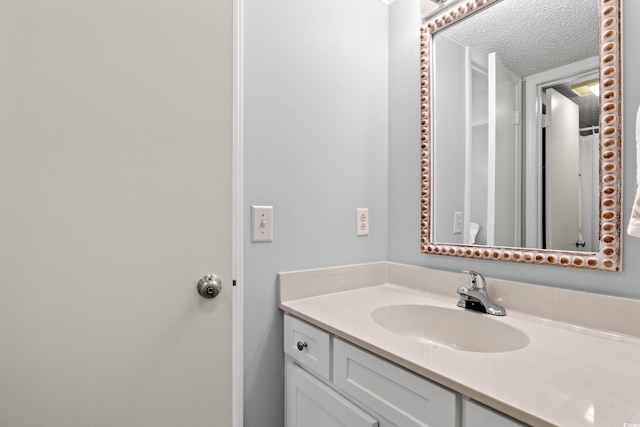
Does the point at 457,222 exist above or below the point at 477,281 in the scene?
above

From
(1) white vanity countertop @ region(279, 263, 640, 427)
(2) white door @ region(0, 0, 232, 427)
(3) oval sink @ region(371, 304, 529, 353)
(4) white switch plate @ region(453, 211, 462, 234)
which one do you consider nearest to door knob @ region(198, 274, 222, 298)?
(2) white door @ region(0, 0, 232, 427)

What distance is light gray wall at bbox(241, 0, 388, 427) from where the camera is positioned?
1.10m

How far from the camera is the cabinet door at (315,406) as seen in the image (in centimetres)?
83

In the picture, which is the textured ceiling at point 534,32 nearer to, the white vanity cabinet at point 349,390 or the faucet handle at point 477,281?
the faucet handle at point 477,281

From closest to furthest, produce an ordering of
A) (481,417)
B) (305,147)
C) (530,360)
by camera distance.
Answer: (481,417), (530,360), (305,147)

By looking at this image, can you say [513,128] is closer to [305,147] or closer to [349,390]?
[305,147]

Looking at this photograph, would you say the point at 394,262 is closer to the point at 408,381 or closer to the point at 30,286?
the point at 408,381

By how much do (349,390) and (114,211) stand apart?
0.75m

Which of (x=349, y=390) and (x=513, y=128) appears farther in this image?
(x=513, y=128)

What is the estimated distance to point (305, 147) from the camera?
1.21 metres

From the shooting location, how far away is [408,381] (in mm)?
701

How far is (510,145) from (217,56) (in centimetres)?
96

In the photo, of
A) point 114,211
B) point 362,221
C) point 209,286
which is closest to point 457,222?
point 362,221

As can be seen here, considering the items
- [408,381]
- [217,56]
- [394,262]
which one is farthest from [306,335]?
[217,56]
